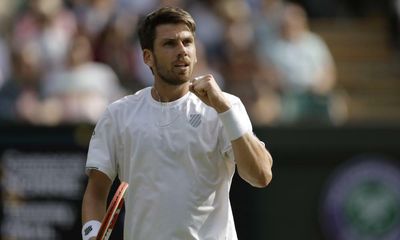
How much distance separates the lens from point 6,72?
12.8m

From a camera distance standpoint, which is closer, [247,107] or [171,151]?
[171,151]

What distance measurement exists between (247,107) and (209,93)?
20.1ft

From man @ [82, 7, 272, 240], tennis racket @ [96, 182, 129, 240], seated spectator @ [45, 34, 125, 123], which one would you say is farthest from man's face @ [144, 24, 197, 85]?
seated spectator @ [45, 34, 125, 123]

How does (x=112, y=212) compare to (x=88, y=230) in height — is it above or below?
above

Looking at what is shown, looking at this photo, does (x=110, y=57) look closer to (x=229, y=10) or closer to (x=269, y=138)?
(x=229, y=10)

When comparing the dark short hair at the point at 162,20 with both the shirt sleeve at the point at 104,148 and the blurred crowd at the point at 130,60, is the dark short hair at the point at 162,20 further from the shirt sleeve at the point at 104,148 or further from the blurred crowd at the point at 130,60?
the blurred crowd at the point at 130,60

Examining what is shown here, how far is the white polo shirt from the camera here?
6.27m

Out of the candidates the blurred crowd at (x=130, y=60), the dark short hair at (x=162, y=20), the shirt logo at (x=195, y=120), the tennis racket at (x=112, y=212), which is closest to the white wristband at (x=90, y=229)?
the tennis racket at (x=112, y=212)

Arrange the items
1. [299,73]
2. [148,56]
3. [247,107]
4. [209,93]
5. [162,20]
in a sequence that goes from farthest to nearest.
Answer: [299,73] → [247,107] → [148,56] → [162,20] → [209,93]

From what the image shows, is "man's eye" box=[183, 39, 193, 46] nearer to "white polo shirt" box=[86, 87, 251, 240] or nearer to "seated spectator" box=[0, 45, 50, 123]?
"white polo shirt" box=[86, 87, 251, 240]

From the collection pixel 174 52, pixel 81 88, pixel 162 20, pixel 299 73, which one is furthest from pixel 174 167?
pixel 299 73

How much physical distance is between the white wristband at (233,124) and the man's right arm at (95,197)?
82cm

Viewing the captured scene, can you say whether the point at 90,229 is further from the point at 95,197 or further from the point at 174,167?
the point at 174,167

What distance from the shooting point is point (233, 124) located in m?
6.06
